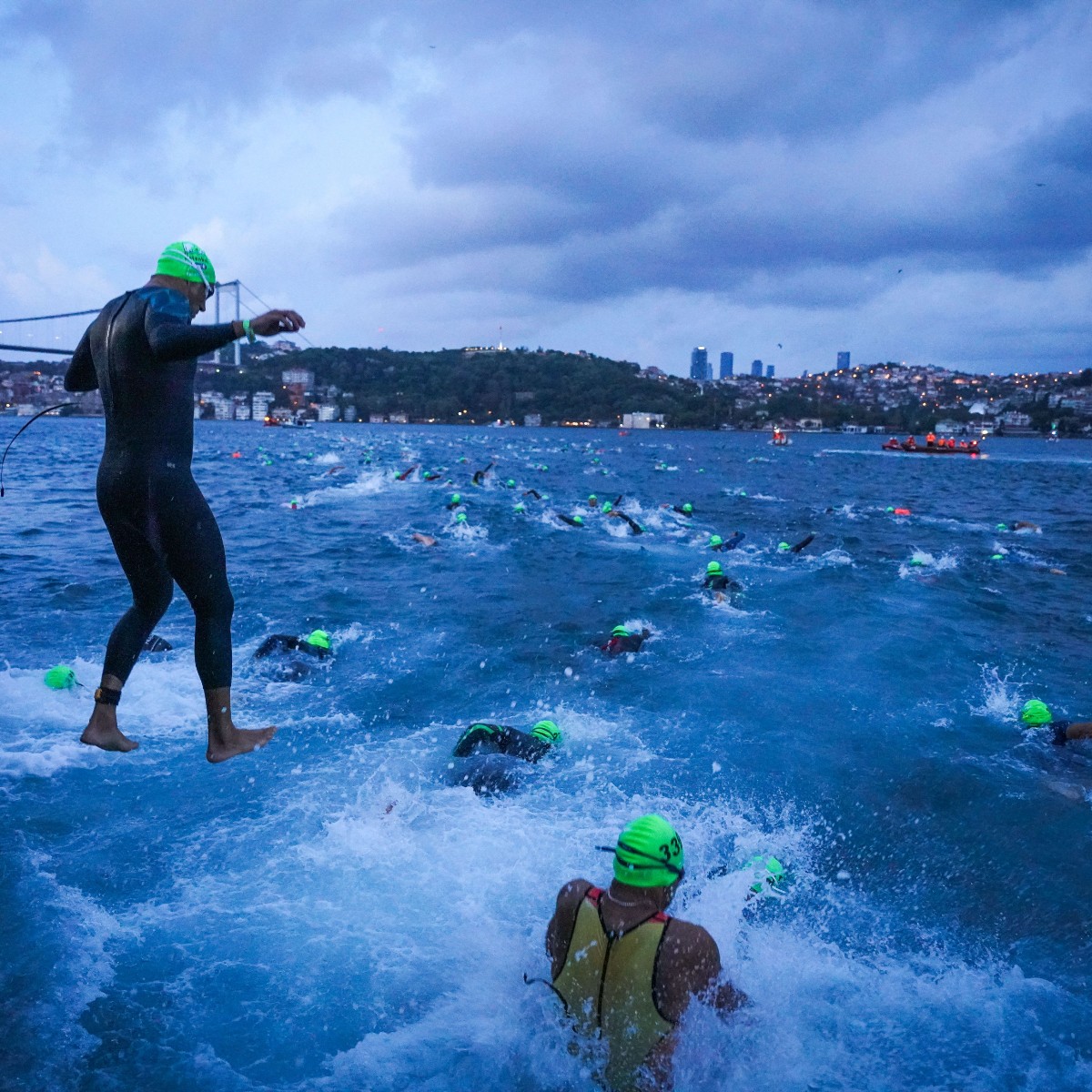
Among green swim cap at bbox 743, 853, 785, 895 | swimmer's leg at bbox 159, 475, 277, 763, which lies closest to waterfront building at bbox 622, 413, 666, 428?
green swim cap at bbox 743, 853, 785, 895

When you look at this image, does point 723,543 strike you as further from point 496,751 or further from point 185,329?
point 185,329

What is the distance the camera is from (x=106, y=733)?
3.37 m

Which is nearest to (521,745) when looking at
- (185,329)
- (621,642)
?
(621,642)

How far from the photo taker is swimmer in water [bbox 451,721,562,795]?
6.42 metres

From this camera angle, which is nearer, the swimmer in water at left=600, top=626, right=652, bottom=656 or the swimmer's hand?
the swimmer's hand

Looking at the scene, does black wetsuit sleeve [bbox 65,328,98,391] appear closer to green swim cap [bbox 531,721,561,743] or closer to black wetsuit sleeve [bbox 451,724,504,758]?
black wetsuit sleeve [bbox 451,724,504,758]

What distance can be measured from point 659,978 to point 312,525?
66.5 ft

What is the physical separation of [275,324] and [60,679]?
693cm

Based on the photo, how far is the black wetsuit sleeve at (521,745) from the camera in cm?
699

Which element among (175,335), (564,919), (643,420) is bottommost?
(564,919)

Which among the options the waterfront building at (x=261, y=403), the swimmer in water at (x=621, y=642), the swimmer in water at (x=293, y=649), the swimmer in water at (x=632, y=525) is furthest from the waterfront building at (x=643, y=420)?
the swimmer in water at (x=293, y=649)

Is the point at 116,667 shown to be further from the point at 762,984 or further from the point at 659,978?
the point at 762,984

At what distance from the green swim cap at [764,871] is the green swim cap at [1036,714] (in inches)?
182

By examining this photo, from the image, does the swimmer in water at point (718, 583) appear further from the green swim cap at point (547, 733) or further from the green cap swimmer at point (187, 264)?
the green cap swimmer at point (187, 264)
